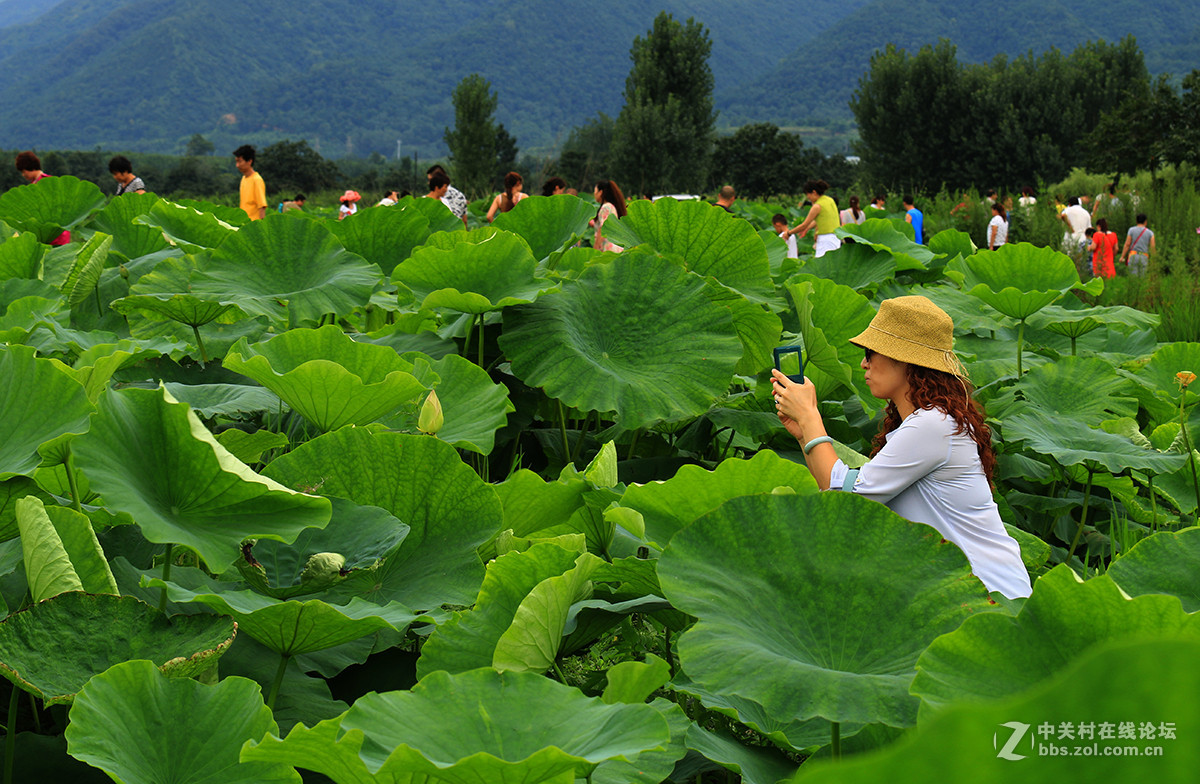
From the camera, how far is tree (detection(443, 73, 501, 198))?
28.8m

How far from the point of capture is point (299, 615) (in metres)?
1.03

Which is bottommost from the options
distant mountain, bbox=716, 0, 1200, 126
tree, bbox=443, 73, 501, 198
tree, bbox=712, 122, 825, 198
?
tree, bbox=712, 122, 825, 198

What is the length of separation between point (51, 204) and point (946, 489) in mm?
3053

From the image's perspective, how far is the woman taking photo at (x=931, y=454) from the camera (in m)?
1.72

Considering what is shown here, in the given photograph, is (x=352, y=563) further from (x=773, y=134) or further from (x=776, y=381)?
(x=773, y=134)

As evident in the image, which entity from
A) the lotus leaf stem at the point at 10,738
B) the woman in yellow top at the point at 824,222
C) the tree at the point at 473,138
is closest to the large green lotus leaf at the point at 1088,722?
the lotus leaf stem at the point at 10,738

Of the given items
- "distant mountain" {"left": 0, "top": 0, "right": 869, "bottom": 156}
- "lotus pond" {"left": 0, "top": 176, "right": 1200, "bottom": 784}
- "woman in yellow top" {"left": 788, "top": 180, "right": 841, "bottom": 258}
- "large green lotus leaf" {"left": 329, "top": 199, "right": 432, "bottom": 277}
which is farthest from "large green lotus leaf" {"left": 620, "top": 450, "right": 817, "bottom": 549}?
"distant mountain" {"left": 0, "top": 0, "right": 869, "bottom": 156}

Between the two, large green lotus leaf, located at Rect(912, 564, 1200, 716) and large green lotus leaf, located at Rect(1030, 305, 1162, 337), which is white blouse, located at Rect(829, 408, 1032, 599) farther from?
large green lotus leaf, located at Rect(1030, 305, 1162, 337)

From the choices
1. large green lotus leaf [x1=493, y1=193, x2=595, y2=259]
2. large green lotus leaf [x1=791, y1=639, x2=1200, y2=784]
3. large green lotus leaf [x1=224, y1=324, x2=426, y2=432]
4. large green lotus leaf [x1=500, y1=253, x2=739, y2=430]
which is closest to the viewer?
large green lotus leaf [x1=791, y1=639, x2=1200, y2=784]

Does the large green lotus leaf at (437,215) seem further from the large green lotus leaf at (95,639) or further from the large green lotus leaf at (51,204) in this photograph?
the large green lotus leaf at (95,639)

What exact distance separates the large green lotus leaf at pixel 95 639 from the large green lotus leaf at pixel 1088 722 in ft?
2.64

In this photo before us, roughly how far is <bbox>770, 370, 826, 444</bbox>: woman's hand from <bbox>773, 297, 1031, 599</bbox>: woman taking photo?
0.07m

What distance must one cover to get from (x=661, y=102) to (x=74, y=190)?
26.9m

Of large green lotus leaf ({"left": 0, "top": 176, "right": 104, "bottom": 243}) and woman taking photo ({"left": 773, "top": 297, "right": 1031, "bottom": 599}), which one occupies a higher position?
large green lotus leaf ({"left": 0, "top": 176, "right": 104, "bottom": 243})
